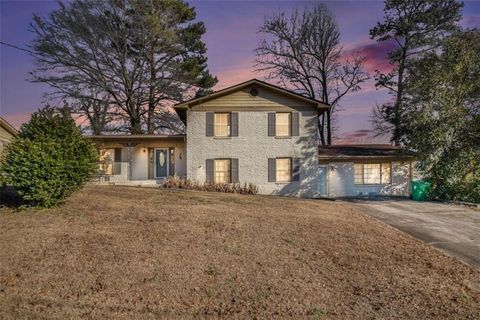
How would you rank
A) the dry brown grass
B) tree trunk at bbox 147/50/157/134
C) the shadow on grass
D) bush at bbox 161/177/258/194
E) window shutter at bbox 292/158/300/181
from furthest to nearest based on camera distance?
tree trunk at bbox 147/50/157/134
window shutter at bbox 292/158/300/181
bush at bbox 161/177/258/194
the shadow on grass
the dry brown grass

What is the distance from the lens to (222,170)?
1848 centimetres

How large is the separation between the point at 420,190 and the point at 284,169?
8025mm

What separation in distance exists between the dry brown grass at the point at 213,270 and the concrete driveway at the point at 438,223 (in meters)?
0.83

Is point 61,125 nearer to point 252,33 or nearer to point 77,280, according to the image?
point 77,280

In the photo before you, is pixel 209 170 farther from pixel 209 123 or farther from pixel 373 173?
pixel 373 173

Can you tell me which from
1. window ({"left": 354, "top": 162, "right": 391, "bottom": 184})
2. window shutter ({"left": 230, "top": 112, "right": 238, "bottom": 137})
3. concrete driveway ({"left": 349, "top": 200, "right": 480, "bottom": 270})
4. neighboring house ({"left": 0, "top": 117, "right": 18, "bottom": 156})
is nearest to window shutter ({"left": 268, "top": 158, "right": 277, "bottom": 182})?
window shutter ({"left": 230, "top": 112, "right": 238, "bottom": 137})

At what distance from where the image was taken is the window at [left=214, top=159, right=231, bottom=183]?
60.3 feet

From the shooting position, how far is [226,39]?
15.4m

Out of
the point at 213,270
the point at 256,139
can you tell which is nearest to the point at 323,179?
the point at 256,139

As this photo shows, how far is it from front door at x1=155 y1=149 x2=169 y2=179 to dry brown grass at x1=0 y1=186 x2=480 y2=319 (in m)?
11.8

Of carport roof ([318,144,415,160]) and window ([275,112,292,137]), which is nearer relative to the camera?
window ([275,112,292,137])

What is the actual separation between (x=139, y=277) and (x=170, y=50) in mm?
24184

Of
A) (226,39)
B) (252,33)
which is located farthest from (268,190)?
(252,33)

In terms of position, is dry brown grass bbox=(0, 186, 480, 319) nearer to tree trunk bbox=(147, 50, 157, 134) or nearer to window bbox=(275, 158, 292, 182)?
window bbox=(275, 158, 292, 182)
